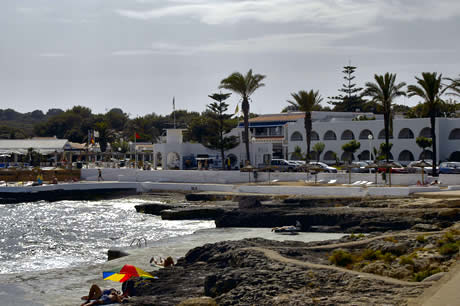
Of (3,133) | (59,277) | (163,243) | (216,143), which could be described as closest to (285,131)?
(216,143)

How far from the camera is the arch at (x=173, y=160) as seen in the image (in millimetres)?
63084

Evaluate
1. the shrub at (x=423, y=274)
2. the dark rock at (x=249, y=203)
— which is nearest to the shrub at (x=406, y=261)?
the shrub at (x=423, y=274)

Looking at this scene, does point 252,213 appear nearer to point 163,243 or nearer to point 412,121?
point 163,243

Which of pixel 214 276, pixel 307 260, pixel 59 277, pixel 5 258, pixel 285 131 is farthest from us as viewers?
pixel 285 131

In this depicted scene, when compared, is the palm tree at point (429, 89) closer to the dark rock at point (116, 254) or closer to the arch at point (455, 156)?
the arch at point (455, 156)

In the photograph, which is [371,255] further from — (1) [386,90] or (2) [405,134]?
(2) [405,134]

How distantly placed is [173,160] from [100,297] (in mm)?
47344

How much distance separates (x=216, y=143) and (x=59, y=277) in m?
39.8

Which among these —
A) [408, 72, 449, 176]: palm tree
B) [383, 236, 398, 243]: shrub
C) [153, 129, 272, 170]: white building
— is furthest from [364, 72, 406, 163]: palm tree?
[383, 236, 398, 243]: shrub

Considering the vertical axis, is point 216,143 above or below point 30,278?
above

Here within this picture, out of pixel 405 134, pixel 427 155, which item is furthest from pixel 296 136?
pixel 427 155

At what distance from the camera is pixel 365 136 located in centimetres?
6425

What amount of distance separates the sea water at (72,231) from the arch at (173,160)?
1357cm

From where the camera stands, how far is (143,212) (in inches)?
1703
